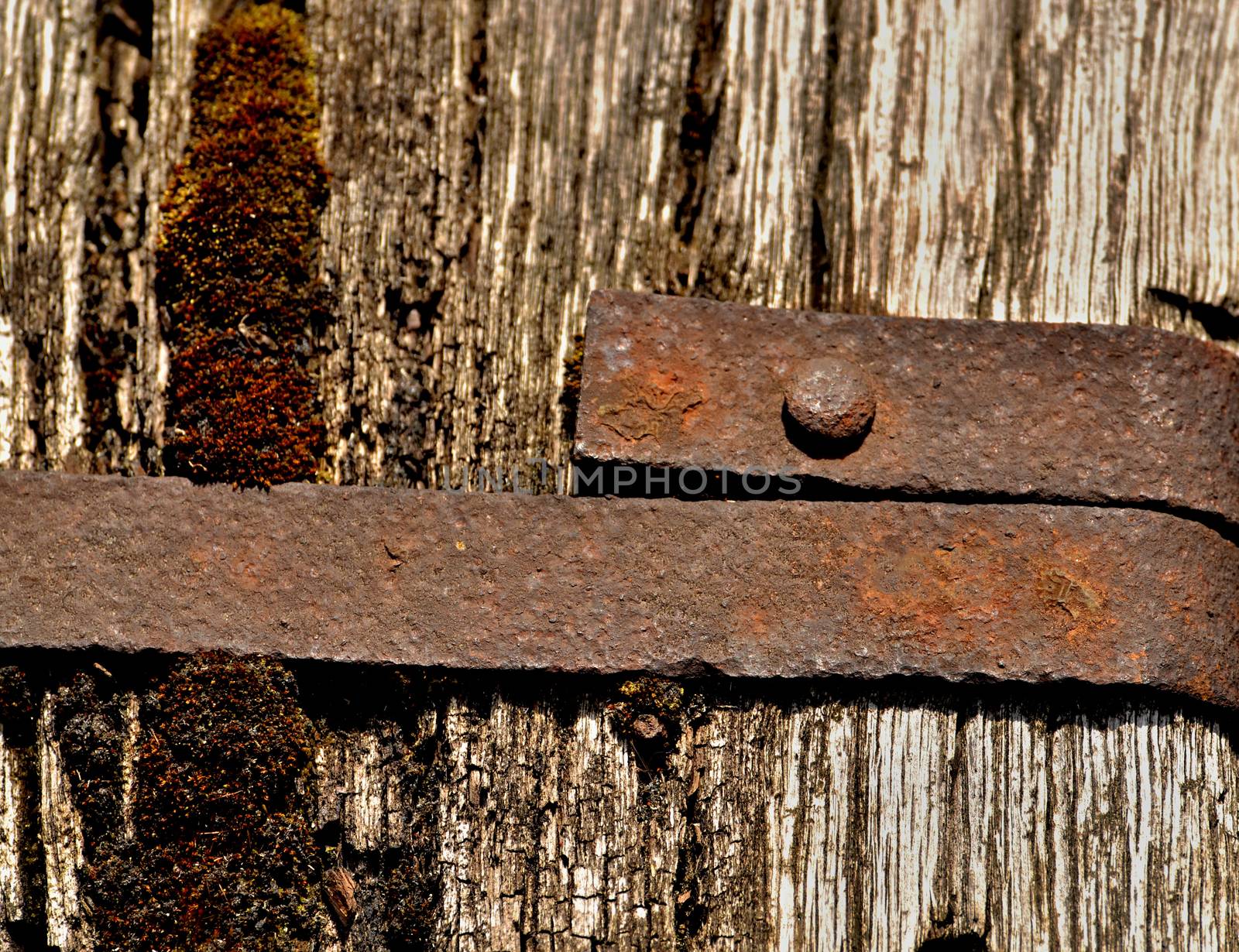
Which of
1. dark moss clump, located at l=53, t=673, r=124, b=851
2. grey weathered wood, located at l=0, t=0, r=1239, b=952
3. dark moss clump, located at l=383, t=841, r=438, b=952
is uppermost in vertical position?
grey weathered wood, located at l=0, t=0, r=1239, b=952

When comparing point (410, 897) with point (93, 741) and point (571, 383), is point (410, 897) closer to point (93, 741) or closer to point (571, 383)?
point (93, 741)

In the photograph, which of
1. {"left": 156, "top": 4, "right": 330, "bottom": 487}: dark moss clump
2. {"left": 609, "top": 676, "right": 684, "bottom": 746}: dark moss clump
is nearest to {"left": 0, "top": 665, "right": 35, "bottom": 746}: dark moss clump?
{"left": 156, "top": 4, "right": 330, "bottom": 487}: dark moss clump

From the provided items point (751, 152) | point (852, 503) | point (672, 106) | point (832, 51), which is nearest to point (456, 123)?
point (672, 106)

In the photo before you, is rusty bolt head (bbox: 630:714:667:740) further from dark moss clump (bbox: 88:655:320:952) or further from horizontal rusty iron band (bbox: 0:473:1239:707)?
dark moss clump (bbox: 88:655:320:952)

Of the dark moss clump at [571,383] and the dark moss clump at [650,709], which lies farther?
the dark moss clump at [571,383]

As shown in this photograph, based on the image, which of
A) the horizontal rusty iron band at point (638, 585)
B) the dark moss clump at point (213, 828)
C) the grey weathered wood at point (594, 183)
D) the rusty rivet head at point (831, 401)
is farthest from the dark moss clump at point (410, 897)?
the rusty rivet head at point (831, 401)

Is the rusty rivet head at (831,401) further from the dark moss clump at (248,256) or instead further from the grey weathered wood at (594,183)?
the dark moss clump at (248,256)

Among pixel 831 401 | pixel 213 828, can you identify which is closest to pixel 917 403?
pixel 831 401
